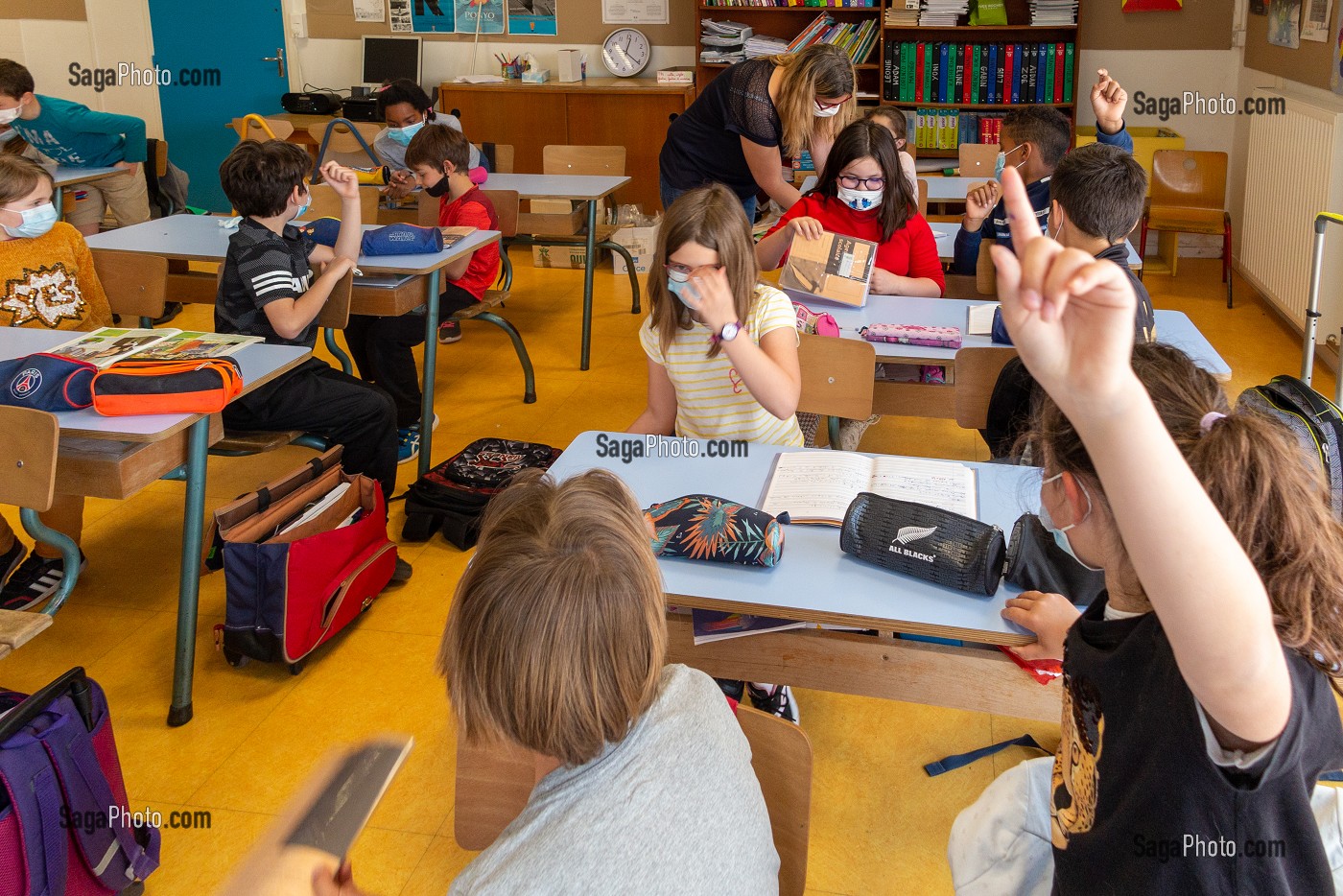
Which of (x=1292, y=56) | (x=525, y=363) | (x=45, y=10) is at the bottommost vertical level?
(x=525, y=363)

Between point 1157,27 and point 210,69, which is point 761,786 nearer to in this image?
point 1157,27

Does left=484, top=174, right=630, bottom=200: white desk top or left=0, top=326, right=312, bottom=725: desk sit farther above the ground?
left=484, top=174, right=630, bottom=200: white desk top

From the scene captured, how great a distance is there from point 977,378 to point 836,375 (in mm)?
305

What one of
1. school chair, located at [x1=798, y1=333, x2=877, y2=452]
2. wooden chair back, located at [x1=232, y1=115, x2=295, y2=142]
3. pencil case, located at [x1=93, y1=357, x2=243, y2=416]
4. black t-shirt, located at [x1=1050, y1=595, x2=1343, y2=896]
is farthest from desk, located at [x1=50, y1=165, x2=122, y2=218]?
black t-shirt, located at [x1=1050, y1=595, x2=1343, y2=896]

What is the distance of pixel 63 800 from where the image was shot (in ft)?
5.62

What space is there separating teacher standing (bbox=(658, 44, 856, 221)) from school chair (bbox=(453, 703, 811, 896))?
259 cm

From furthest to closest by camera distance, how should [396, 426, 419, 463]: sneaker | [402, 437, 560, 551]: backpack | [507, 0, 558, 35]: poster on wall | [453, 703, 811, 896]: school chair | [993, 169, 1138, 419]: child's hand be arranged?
[507, 0, 558, 35]: poster on wall
[396, 426, 419, 463]: sneaker
[402, 437, 560, 551]: backpack
[453, 703, 811, 896]: school chair
[993, 169, 1138, 419]: child's hand

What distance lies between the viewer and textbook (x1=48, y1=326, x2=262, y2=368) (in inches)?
93.5

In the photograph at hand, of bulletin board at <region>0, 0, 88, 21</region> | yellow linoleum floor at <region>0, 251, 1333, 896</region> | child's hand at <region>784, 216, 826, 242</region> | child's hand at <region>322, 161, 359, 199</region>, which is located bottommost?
yellow linoleum floor at <region>0, 251, 1333, 896</region>

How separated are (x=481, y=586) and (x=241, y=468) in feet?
9.97

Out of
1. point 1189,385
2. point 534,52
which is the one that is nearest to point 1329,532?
point 1189,385

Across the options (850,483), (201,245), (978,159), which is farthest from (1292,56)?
(201,245)

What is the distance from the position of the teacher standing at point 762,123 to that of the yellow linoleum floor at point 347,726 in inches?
39.7

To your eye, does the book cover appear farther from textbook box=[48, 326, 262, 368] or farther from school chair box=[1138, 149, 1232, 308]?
school chair box=[1138, 149, 1232, 308]
